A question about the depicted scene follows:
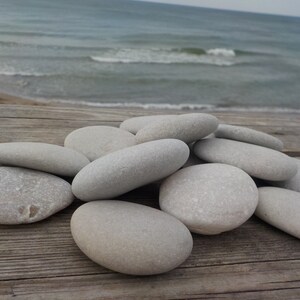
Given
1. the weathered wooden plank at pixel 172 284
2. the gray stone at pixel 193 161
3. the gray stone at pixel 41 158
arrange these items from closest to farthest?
the weathered wooden plank at pixel 172 284
the gray stone at pixel 41 158
the gray stone at pixel 193 161

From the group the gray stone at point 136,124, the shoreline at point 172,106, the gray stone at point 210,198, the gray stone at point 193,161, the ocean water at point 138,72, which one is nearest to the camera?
the gray stone at point 210,198

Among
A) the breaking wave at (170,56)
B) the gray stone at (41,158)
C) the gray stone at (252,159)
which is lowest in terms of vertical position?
the breaking wave at (170,56)

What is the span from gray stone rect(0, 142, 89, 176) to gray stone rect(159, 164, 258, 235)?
1.26 feet

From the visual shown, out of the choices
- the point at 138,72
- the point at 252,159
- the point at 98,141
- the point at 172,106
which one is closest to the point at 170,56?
the point at 138,72

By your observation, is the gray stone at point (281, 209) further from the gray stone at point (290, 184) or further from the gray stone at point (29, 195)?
the gray stone at point (29, 195)

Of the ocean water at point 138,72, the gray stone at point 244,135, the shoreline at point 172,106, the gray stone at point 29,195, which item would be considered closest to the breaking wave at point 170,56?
the ocean water at point 138,72

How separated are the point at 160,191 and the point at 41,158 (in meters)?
0.47

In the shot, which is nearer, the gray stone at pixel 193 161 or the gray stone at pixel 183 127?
the gray stone at pixel 183 127

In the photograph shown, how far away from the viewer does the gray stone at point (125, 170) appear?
136 centimetres

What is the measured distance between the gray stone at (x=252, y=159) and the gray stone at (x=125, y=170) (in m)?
0.29

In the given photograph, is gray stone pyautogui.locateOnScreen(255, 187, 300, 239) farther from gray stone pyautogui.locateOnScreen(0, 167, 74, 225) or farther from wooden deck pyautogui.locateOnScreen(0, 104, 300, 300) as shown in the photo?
gray stone pyautogui.locateOnScreen(0, 167, 74, 225)

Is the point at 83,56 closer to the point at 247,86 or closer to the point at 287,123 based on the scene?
the point at 247,86

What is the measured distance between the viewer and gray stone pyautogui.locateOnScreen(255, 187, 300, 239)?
56.8 inches

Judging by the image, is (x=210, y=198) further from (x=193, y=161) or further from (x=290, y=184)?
(x=290, y=184)
